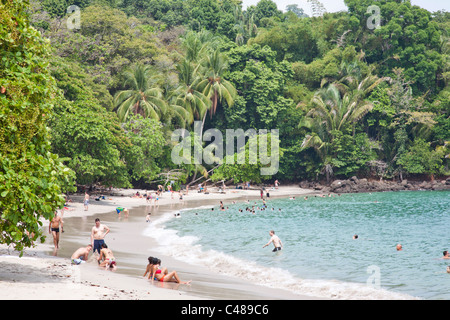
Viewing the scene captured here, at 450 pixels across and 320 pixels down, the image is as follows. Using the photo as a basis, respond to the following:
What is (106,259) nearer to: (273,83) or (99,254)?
(99,254)

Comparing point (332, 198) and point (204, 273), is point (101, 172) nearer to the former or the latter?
point (204, 273)

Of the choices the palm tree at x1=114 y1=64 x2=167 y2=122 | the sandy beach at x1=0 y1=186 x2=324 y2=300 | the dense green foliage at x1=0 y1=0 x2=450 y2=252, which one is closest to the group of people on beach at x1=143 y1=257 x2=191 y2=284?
the sandy beach at x1=0 y1=186 x2=324 y2=300

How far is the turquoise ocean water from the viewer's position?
14.6 m

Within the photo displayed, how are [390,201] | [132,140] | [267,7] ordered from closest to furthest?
[132,140] < [390,201] < [267,7]

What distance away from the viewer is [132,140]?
4106 cm

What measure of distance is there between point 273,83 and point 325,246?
3647 cm

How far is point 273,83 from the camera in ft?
185

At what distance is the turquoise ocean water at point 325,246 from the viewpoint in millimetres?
14586

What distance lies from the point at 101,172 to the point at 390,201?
84.4 ft

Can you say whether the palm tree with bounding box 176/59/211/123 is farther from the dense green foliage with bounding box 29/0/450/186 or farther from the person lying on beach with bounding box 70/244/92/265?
the person lying on beach with bounding box 70/244/92/265

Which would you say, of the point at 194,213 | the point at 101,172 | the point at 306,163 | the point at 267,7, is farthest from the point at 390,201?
the point at 267,7

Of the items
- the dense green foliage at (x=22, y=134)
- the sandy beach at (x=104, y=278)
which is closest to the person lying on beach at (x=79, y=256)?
the sandy beach at (x=104, y=278)

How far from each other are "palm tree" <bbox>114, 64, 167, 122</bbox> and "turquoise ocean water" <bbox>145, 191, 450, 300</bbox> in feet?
38.1

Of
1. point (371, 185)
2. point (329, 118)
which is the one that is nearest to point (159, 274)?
point (329, 118)
